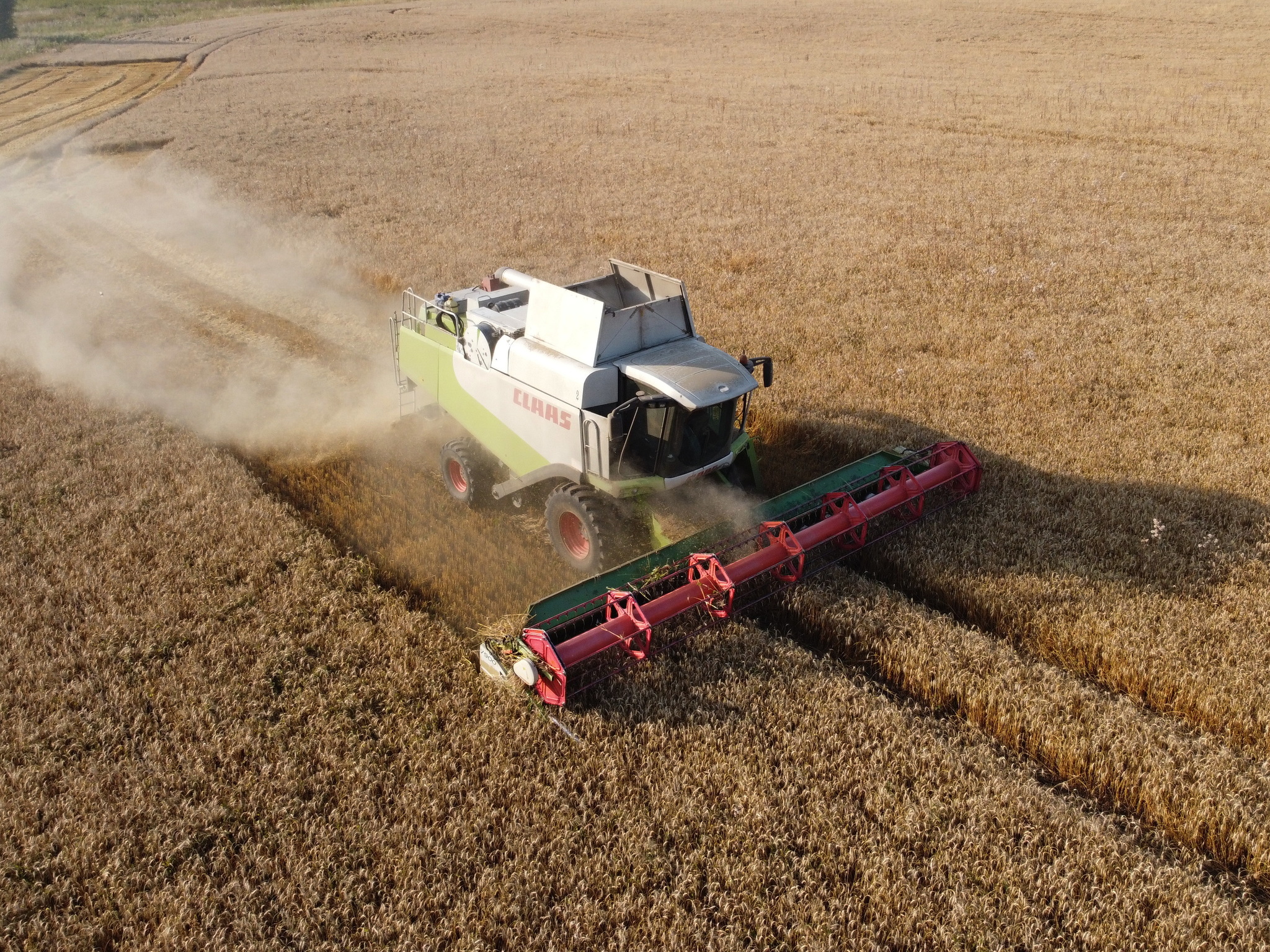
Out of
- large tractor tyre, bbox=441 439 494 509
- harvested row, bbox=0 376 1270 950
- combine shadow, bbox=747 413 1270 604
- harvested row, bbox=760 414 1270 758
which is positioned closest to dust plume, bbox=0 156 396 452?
large tractor tyre, bbox=441 439 494 509

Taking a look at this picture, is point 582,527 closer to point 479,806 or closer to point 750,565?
point 750,565

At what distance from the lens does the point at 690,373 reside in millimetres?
7500

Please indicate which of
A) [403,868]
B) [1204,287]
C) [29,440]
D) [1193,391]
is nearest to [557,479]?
[403,868]

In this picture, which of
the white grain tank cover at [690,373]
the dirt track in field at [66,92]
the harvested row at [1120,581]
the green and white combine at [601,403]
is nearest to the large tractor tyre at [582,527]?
the green and white combine at [601,403]

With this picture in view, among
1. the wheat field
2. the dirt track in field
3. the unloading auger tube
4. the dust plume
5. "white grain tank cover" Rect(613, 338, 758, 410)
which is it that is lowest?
the dust plume

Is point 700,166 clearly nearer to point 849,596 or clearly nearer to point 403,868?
point 849,596

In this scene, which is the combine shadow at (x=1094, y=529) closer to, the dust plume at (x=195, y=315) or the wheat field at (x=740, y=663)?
the wheat field at (x=740, y=663)

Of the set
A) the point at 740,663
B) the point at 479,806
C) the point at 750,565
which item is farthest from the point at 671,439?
the point at 479,806

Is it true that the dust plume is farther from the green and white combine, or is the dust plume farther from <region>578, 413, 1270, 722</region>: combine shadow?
<region>578, 413, 1270, 722</region>: combine shadow

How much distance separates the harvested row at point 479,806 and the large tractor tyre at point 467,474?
6.33 feet

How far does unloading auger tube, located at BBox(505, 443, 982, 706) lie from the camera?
6.50 m

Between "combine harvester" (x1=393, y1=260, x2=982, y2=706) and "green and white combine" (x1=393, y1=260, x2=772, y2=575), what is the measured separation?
0.06 feet

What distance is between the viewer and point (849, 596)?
25.1 feet

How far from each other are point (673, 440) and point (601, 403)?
697mm
